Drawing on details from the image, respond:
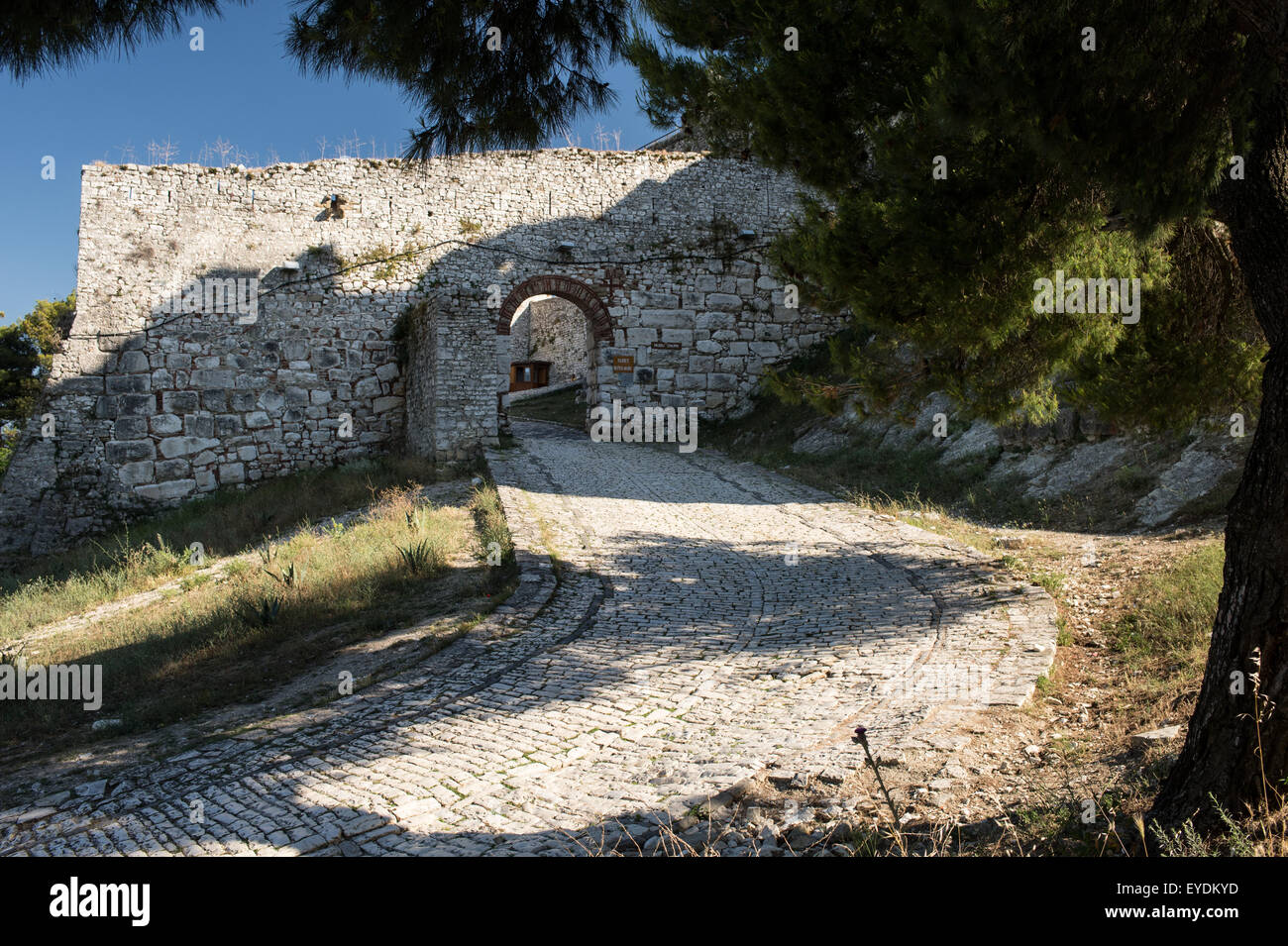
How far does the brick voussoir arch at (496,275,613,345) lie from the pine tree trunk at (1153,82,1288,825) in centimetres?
1431

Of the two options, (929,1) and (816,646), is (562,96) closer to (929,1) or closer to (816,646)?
(929,1)

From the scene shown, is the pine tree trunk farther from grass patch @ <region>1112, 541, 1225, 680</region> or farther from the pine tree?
grass patch @ <region>1112, 541, 1225, 680</region>

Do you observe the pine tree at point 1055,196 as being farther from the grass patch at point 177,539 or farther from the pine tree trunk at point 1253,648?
the grass patch at point 177,539

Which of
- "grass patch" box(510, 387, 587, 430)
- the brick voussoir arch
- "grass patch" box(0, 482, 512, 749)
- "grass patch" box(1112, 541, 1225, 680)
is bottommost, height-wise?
"grass patch" box(0, 482, 512, 749)

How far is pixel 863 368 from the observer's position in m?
6.38

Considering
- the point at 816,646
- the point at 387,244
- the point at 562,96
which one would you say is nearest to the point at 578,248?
the point at 387,244

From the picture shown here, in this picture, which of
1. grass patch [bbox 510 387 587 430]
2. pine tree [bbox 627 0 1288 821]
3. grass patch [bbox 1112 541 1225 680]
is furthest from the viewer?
grass patch [bbox 510 387 587 430]

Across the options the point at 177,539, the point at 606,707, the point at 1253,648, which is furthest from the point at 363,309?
the point at 1253,648

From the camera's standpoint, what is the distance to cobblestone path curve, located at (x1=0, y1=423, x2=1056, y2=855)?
372 centimetres

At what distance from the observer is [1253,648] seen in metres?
3.09

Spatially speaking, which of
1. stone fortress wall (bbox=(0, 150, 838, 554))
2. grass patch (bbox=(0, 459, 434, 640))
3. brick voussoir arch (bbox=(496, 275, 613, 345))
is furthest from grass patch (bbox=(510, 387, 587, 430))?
grass patch (bbox=(0, 459, 434, 640))

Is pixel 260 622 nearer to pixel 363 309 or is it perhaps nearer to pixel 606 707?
pixel 606 707

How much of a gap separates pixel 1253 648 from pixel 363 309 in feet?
52.1
